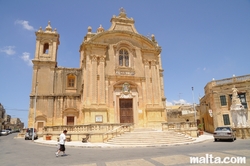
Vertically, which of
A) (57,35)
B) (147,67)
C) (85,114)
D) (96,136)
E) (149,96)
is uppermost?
(57,35)

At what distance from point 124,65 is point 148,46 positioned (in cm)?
495

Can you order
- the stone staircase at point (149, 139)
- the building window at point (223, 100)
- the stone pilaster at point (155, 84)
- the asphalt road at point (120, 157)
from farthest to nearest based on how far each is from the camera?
the building window at point (223, 100), the stone pilaster at point (155, 84), the stone staircase at point (149, 139), the asphalt road at point (120, 157)

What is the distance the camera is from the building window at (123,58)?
25.6 metres

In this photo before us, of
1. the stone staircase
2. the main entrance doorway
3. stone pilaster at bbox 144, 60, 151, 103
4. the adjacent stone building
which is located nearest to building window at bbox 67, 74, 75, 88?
→ the main entrance doorway

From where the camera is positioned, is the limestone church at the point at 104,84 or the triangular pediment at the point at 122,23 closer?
the limestone church at the point at 104,84

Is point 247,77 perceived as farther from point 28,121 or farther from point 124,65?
point 28,121

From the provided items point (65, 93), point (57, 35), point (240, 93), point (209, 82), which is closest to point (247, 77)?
point (240, 93)

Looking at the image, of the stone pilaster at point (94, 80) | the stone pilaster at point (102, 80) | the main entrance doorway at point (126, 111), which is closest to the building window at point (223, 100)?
the main entrance doorway at point (126, 111)

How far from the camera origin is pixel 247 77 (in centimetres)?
2730

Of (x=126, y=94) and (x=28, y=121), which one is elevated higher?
(x=126, y=94)

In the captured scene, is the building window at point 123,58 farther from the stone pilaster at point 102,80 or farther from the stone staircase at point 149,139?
the stone staircase at point 149,139

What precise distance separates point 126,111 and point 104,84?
443 centimetres

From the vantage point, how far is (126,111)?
23.9 meters

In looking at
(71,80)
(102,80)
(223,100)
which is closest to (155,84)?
(102,80)
